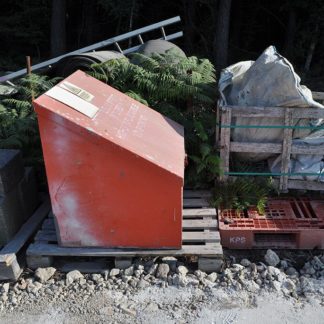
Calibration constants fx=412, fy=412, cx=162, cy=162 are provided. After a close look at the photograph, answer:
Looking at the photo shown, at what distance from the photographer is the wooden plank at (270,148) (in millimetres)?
4812

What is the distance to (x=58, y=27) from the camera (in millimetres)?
13062

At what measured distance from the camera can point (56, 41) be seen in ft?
43.1

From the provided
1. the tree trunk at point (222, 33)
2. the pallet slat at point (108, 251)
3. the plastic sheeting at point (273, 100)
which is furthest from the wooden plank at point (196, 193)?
the tree trunk at point (222, 33)

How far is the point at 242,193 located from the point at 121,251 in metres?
1.70

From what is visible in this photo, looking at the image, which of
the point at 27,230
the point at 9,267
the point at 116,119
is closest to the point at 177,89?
the point at 116,119

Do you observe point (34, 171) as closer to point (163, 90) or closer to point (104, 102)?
point (104, 102)

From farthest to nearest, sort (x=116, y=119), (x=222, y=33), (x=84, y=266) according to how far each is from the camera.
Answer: (x=222, y=33) < (x=84, y=266) < (x=116, y=119)

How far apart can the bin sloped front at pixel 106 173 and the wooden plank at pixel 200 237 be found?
0.21 m

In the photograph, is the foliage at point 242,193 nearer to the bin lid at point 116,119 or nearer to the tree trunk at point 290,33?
the bin lid at point 116,119

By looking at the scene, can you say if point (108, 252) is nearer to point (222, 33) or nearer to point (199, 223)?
point (199, 223)

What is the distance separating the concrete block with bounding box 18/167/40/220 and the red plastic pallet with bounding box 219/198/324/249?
2.20 metres

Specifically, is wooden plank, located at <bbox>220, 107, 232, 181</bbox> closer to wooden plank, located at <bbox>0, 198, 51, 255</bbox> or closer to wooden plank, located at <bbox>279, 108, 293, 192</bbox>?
wooden plank, located at <bbox>279, 108, 293, 192</bbox>

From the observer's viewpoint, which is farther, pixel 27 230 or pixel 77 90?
pixel 27 230

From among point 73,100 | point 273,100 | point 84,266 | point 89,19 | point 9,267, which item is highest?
point 73,100
